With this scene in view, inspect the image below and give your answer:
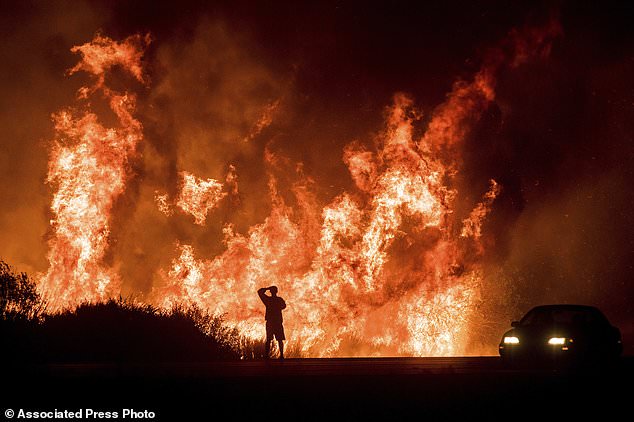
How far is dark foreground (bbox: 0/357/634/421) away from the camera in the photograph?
27.0 feet

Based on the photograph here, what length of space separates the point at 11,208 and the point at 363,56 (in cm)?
1922

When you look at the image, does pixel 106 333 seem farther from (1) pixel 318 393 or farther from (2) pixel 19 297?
(1) pixel 318 393

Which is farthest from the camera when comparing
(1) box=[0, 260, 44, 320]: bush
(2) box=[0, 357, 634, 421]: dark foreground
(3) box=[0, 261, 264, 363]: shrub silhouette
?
(1) box=[0, 260, 44, 320]: bush

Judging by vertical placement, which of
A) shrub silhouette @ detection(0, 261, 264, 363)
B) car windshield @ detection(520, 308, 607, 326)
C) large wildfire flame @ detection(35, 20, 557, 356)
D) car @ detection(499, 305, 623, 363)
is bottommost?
car @ detection(499, 305, 623, 363)

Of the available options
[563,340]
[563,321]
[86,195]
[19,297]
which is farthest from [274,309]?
[86,195]

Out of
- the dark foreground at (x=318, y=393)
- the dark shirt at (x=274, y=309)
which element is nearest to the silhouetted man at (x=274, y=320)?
the dark shirt at (x=274, y=309)

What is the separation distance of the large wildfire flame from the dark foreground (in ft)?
49.8

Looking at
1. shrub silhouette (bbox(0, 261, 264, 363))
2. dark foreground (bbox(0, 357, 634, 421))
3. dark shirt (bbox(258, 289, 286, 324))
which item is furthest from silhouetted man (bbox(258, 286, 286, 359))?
dark foreground (bbox(0, 357, 634, 421))

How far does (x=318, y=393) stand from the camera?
32.7ft

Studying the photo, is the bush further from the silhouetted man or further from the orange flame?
the orange flame

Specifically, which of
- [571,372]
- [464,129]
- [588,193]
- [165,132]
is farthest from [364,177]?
[571,372]

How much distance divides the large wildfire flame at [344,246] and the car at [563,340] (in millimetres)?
13183

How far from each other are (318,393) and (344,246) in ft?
65.0

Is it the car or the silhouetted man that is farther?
the silhouetted man
